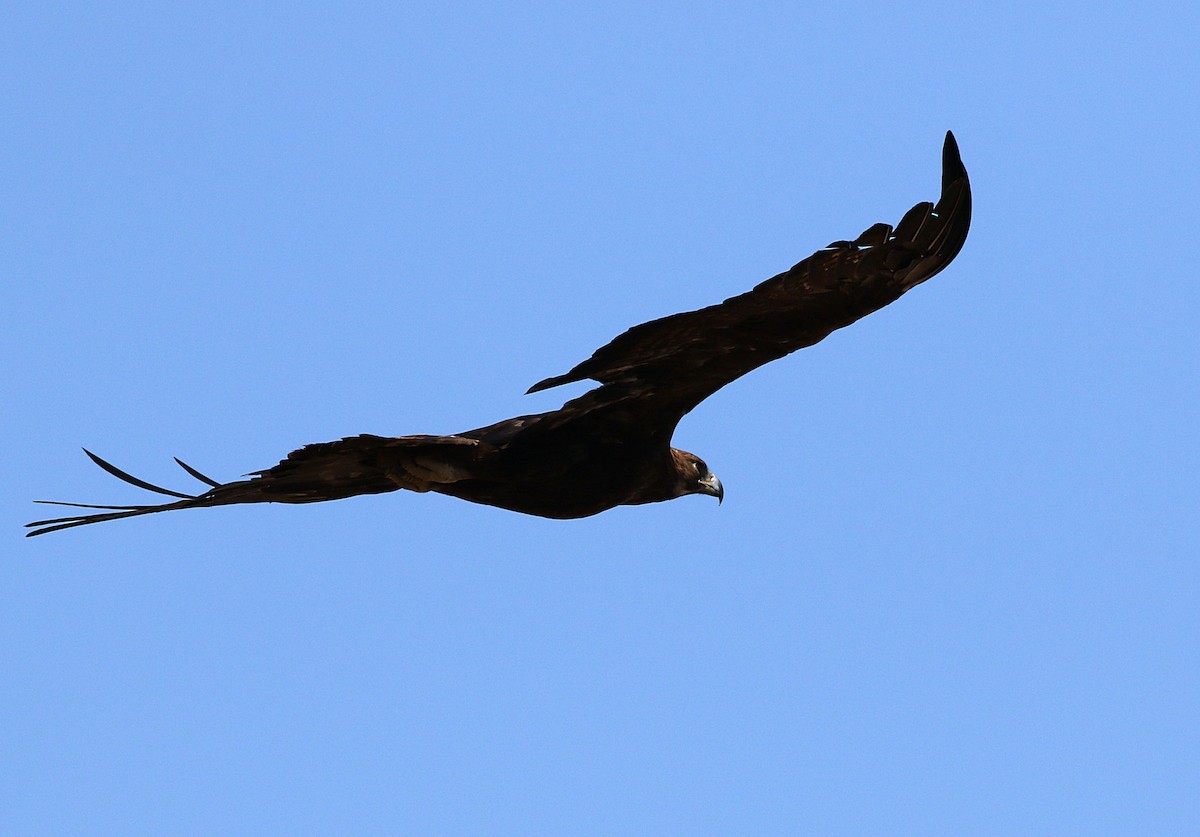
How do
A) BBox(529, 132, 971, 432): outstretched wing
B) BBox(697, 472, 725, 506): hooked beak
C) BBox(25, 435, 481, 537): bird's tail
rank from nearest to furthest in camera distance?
1. BBox(529, 132, 971, 432): outstretched wing
2. BBox(25, 435, 481, 537): bird's tail
3. BBox(697, 472, 725, 506): hooked beak

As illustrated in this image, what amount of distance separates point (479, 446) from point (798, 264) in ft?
6.89

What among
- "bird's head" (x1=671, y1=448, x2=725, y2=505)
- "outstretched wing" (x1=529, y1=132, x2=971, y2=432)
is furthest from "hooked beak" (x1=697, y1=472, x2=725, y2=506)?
"outstretched wing" (x1=529, y1=132, x2=971, y2=432)

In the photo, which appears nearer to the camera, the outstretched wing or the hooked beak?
the outstretched wing

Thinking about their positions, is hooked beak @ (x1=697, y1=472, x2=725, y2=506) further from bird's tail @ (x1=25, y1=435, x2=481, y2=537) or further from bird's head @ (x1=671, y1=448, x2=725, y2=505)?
bird's tail @ (x1=25, y1=435, x2=481, y2=537)

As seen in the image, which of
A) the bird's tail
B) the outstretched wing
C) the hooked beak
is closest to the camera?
the outstretched wing

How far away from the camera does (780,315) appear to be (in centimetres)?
804

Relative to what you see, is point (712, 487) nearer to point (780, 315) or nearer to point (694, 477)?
point (694, 477)

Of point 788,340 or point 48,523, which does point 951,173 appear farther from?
point 48,523

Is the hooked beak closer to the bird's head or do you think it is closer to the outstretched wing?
the bird's head

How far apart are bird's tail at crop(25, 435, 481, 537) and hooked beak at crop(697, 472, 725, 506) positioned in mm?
1904

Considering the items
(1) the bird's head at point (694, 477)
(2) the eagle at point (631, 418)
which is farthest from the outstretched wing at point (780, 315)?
(1) the bird's head at point (694, 477)

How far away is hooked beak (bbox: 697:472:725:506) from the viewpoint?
1034 cm

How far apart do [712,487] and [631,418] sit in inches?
59.6

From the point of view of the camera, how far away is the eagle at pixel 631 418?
7.64 m
